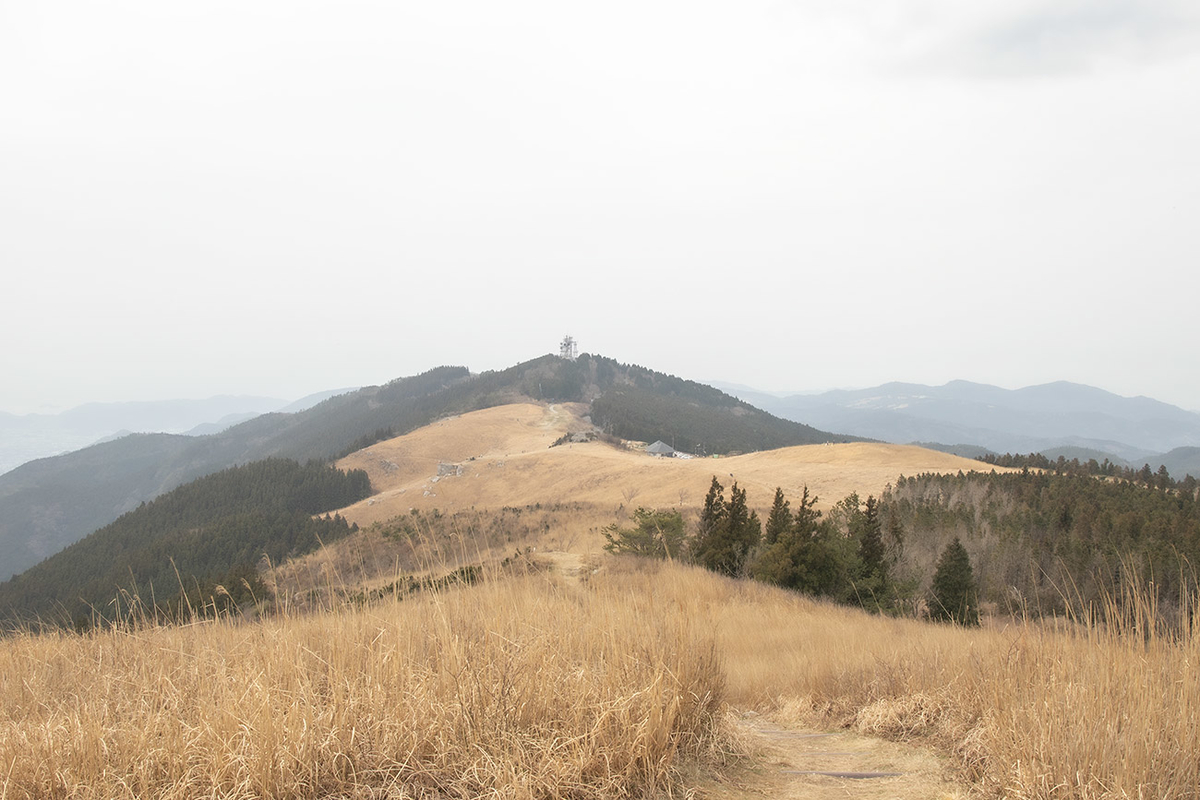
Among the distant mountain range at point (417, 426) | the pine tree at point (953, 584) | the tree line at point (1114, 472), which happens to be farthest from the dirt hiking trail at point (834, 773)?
the distant mountain range at point (417, 426)

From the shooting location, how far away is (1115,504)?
2262 centimetres

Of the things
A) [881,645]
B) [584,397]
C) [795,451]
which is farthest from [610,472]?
[584,397]

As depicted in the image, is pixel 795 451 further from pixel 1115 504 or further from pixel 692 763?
pixel 692 763

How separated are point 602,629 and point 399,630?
4.37 ft

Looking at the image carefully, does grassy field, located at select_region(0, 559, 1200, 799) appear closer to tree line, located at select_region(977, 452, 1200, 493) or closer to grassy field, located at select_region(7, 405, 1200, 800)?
grassy field, located at select_region(7, 405, 1200, 800)

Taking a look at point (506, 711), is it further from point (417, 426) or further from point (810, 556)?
point (417, 426)

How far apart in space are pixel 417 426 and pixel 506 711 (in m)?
125

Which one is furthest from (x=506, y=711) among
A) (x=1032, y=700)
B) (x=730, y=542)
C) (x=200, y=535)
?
(x=200, y=535)

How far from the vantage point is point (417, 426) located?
122 meters

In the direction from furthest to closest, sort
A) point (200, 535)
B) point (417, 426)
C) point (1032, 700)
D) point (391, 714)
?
point (417, 426), point (200, 535), point (1032, 700), point (391, 714)

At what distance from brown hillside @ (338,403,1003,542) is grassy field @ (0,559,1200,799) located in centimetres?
2426

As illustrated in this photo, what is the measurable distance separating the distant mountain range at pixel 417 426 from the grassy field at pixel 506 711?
97.7m

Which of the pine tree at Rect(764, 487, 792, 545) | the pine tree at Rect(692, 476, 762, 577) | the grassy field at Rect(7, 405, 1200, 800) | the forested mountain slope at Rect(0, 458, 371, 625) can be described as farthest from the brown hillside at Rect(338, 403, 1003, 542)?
the grassy field at Rect(7, 405, 1200, 800)

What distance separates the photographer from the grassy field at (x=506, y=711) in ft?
8.18
